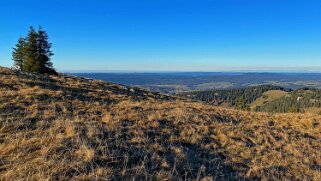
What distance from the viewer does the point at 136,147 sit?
8.53 metres

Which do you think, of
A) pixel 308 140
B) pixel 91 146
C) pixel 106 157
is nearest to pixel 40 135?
pixel 91 146

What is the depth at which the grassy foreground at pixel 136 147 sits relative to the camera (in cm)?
641

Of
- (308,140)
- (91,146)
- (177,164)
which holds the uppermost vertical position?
(91,146)

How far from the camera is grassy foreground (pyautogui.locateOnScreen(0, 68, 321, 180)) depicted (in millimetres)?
6410

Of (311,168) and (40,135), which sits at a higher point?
(40,135)

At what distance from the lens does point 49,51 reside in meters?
48.4

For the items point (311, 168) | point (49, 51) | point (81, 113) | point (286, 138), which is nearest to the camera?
point (311, 168)

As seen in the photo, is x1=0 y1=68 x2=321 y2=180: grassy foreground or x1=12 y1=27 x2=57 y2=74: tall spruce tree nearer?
x1=0 y1=68 x2=321 y2=180: grassy foreground

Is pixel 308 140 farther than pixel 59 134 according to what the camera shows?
Yes

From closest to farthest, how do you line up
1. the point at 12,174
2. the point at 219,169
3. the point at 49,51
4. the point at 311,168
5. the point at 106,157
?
the point at 12,174
the point at 106,157
the point at 219,169
the point at 311,168
the point at 49,51

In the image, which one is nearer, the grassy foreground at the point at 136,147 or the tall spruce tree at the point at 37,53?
the grassy foreground at the point at 136,147

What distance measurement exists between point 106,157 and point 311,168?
7.62 meters

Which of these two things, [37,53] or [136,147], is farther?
[37,53]

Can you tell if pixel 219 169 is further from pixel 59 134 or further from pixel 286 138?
pixel 286 138
